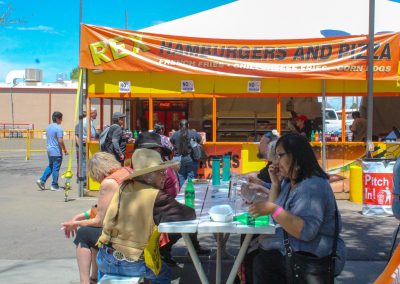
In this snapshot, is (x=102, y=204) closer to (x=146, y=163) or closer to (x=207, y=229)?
(x=146, y=163)

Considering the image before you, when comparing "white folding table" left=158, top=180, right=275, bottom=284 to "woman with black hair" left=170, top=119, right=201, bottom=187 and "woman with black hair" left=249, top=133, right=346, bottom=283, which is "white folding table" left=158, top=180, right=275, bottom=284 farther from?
"woman with black hair" left=170, top=119, right=201, bottom=187

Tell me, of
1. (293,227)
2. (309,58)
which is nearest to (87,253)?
(293,227)

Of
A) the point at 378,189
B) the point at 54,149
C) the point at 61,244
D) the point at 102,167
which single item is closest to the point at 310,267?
the point at 102,167

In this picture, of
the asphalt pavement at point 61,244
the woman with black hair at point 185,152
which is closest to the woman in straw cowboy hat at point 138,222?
the asphalt pavement at point 61,244

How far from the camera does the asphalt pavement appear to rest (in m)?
5.80

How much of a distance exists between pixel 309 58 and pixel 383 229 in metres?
4.35

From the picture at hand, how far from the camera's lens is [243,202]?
16.1 feet

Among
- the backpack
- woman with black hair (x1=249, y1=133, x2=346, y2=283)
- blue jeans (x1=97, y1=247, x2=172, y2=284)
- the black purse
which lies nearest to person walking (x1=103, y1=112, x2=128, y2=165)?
the backpack

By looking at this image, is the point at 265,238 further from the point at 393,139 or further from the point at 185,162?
the point at 393,139

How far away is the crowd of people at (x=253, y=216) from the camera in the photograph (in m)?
3.46

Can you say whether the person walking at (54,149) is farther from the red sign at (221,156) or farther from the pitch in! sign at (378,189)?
the pitch in! sign at (378,189)

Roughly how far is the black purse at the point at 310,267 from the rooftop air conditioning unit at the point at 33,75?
179ft

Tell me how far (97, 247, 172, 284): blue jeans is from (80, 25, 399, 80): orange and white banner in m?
7.22

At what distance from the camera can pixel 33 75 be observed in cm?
5572
